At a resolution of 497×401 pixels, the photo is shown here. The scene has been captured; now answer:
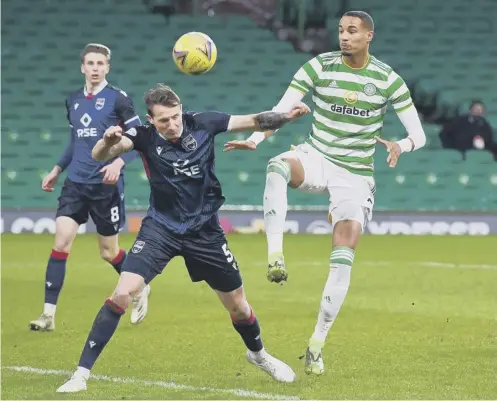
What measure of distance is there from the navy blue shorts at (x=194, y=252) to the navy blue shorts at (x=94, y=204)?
2721 millimetres

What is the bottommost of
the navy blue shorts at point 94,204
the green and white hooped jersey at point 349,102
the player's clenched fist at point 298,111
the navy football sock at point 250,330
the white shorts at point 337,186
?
the navy blue shorts at point 94,204

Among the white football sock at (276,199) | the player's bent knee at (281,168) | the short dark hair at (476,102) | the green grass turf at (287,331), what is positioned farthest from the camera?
the short dark hair at (476,102)

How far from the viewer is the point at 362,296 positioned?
466 inches

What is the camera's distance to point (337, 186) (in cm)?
770

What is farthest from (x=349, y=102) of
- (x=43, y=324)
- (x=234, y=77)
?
(x=234, y=77)

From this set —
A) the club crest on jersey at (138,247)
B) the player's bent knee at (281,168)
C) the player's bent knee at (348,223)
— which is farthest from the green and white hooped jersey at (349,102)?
the club crest on jersey at (138,247)

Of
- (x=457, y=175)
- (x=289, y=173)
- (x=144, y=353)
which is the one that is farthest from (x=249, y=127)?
(x=457, y=175)

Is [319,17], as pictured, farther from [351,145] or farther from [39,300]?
[351,145]

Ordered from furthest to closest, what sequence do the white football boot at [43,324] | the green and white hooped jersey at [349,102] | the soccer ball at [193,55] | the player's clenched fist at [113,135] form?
the white football boot at [43,324], the green and white hooped jersey at [349,102], the soccer ball at [193,55], the player's clenched fist at [113,135]

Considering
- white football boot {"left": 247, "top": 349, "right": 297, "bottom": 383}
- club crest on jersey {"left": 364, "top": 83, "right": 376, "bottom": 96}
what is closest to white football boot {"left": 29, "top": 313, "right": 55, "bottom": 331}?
white football boot {"left": 247, "top": 349, "right": 297, "bottom": 383}

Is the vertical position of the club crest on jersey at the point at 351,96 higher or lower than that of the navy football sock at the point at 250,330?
higher

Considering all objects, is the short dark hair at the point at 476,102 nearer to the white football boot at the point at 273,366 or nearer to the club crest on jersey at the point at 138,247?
the white football boot at the point at 273,366

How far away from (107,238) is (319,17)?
1245cm

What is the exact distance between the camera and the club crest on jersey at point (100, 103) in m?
9.72
